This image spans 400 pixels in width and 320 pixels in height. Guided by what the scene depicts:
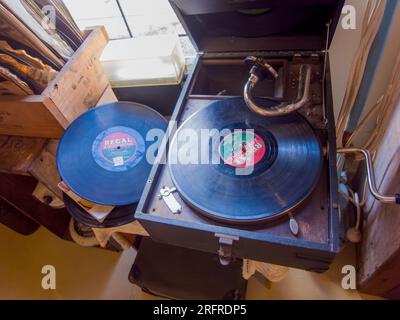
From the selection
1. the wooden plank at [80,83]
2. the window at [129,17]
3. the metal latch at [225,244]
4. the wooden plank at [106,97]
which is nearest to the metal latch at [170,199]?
the metal latch at [225,244]

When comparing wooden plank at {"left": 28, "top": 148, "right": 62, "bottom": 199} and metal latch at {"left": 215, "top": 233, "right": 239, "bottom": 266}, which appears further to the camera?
wooden plank at {"left": 28, "top": 148, "right": 62, "bottom": 199}

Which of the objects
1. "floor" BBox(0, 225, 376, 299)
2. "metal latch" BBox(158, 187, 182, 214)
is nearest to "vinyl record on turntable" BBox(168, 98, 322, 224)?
"metal latch" BBox(158, 187, 182, 214)

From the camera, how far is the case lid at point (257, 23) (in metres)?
0.77

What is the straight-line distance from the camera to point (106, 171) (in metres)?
0.87

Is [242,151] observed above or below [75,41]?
below

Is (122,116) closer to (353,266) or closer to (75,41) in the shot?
(75,41)

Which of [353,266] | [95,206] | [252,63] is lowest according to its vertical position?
[353,266]

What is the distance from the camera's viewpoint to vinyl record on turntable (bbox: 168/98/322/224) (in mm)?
635

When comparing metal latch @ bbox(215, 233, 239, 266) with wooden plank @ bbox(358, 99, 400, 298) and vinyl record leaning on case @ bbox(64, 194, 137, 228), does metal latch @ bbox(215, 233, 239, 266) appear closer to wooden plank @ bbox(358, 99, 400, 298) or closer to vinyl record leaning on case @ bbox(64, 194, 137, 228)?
vinyl record leaning on case @ bbox(64, 194, 137, 228)

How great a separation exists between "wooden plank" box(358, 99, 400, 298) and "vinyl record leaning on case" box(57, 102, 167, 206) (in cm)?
70

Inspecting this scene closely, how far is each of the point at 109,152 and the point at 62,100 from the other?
0.75 feet

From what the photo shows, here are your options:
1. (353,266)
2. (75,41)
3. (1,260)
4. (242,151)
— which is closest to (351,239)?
(353,266)

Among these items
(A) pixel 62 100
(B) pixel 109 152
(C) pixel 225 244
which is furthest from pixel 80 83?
(C) pixel 225 244

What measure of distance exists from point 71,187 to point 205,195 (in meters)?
0.39
